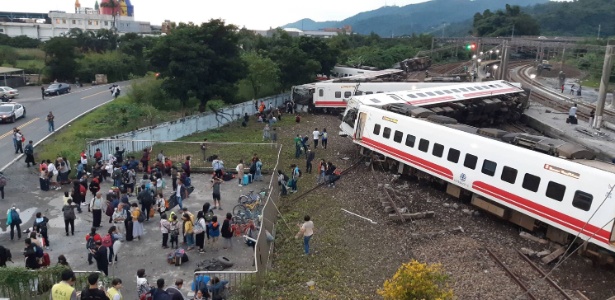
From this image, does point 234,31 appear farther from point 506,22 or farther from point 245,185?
point 506,22

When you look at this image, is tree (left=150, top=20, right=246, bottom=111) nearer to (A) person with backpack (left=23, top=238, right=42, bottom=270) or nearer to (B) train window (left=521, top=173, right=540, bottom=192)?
(A) person with backpack (left=23, top=238, right=42, bottom=270)

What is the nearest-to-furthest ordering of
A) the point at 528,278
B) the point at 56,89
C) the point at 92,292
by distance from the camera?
the point at 92,292 → the point at 528,278 → the point at 56,89

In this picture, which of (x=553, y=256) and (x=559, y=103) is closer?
(x=553, y=256)

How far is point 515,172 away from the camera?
49.7 ft

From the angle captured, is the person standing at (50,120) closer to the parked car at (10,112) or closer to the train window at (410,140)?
the parked car at (10,112)

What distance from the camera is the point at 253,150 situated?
1015 inches

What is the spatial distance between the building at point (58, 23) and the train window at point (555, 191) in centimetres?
9131

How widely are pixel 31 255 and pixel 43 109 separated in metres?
28.7

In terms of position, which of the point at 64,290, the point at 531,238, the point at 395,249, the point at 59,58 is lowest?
the point at 395,249

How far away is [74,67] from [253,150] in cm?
3879

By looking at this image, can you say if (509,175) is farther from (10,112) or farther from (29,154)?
(10,112)

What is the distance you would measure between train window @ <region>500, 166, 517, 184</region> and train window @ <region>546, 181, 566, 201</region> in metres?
1.23

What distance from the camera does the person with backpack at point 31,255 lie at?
37.2 feet

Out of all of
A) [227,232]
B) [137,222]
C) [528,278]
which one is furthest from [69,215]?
[528,278]
